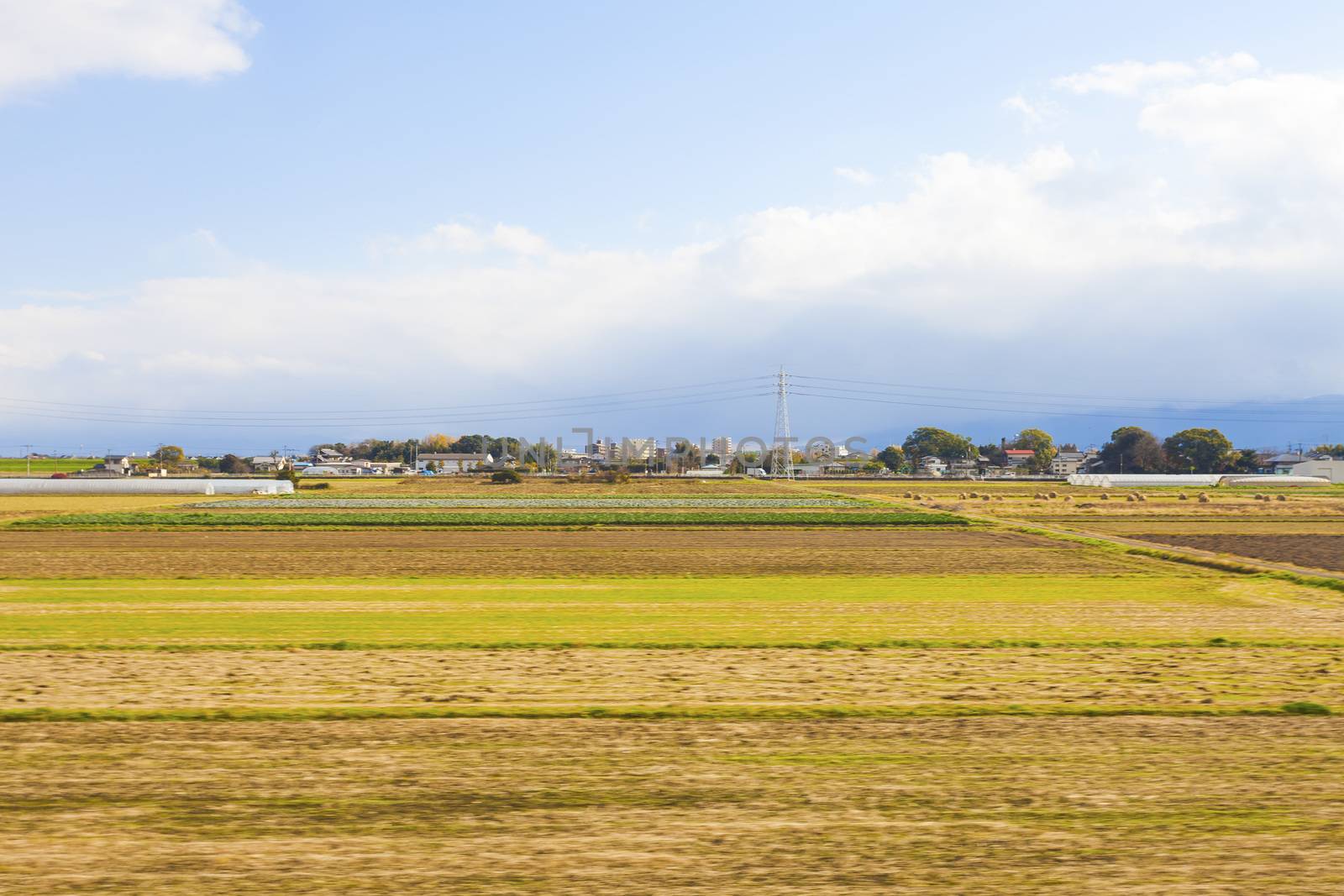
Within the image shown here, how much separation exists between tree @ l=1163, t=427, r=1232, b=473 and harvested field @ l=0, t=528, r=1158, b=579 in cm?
15310

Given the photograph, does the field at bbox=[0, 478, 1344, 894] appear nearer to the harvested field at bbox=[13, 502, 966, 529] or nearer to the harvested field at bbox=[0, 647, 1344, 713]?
the harvested field at bbox=[0, 647, 1344, 713]

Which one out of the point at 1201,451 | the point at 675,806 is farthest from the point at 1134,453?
the point at 675,806

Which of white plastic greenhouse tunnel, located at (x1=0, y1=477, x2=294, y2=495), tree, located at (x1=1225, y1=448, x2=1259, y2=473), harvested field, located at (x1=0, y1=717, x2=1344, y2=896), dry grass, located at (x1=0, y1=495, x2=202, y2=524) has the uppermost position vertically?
tree, located at (x1=1225, y1=448, x2=1259, y2=473)

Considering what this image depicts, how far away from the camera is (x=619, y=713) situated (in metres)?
11.6

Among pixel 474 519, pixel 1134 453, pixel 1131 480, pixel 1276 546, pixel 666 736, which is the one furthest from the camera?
pixel 1134 453

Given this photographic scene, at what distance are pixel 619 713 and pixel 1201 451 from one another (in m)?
194

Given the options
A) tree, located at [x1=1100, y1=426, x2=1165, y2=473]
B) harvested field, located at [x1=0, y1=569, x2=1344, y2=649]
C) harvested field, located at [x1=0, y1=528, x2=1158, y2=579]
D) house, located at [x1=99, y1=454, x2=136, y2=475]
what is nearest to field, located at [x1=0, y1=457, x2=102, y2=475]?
house, located at [x1=99, y1=454, x2=136, y2=475]

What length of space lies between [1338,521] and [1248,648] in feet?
183

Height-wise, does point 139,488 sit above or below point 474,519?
above

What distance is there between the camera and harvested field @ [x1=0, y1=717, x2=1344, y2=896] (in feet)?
23.1

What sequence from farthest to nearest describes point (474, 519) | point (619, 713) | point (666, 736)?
point (474, 519), point (619, 713), point (666, 736)

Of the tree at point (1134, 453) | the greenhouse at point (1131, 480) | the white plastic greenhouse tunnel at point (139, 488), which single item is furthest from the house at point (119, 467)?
the tree at point (1134, 453)

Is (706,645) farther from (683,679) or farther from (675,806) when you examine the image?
(675,806)

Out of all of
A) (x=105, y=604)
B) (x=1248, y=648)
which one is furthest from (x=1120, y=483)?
(x=105, y=604)
